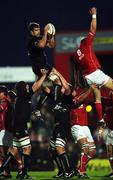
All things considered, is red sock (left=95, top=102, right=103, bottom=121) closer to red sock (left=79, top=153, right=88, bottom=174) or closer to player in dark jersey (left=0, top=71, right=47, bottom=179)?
red sock (left=79, top=153, right=88, bottom=174)

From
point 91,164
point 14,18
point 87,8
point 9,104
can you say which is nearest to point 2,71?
point 14,18

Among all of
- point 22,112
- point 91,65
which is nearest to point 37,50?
point 91,65

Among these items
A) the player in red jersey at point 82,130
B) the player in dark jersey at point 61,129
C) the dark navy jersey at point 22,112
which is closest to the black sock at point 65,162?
the player in dark jersey at point 61,129

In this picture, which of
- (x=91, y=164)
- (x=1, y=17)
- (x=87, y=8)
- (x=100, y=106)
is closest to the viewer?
(x=100, y=106)

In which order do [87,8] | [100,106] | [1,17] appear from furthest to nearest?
[1,17], [87,8], [100,106]

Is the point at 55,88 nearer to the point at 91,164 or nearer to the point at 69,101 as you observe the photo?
the point at 69,101

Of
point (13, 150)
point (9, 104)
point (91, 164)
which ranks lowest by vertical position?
point (91, 164)

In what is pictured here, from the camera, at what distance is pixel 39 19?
33.6 meters

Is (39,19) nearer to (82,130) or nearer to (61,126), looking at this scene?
(61,126)

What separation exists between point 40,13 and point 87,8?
9.15 ft

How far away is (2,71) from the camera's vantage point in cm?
3431

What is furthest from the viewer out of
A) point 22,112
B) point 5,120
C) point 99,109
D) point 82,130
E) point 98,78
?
point 5,120

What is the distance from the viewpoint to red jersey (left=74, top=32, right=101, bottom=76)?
601 inches

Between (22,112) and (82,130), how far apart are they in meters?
1.57
